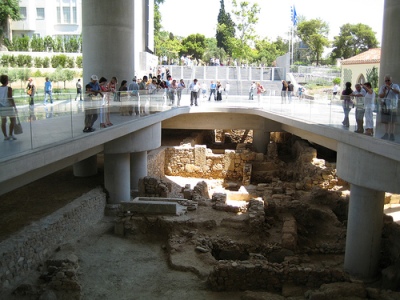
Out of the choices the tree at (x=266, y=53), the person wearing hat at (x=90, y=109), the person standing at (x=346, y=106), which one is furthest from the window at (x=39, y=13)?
the person standing at (x=346, y=106)

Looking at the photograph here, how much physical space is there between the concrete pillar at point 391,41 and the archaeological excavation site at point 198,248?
4.75 meters

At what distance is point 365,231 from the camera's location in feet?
39.4

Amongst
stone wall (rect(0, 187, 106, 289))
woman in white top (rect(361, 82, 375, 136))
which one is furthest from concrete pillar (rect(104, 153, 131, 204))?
woman in white top (rect(361, 82, 375, 136))

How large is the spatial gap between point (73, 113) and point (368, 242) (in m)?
8.26

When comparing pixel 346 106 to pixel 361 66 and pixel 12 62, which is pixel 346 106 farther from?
pixel 12 62

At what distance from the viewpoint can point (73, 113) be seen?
33.6 ft

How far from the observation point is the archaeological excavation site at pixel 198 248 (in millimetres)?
10516

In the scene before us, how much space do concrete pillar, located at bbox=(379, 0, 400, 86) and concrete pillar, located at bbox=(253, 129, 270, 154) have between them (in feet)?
48.0

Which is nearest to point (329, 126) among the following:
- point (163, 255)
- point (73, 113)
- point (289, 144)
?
point (163, 255)

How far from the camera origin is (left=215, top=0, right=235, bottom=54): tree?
70469 millimetres

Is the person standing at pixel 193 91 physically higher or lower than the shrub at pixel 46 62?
lower

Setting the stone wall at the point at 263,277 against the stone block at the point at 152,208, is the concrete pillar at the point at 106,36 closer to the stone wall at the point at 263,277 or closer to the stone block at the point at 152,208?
the stone block at the point at 152,208

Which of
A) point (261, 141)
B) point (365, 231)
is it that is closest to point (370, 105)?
point (365, 231)

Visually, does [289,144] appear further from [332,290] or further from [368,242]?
[332,290]
